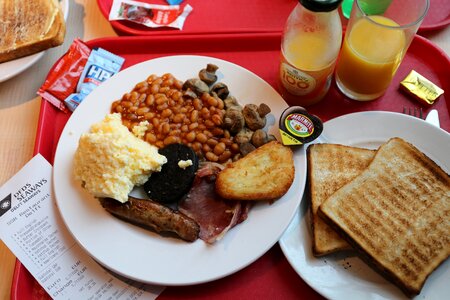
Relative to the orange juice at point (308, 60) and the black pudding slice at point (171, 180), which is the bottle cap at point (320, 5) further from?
the black pudding slice at point (171, 180)

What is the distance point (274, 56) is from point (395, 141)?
0.81 metres

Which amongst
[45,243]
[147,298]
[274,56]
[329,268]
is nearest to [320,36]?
[274,56]

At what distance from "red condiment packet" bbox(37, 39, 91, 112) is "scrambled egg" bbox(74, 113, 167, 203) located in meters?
0.51

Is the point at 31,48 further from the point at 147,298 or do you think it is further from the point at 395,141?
the point at 395,141

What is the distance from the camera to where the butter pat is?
1.99 metres

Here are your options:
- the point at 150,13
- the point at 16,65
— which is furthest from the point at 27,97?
the point at 150,13

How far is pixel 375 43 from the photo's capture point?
177 cm

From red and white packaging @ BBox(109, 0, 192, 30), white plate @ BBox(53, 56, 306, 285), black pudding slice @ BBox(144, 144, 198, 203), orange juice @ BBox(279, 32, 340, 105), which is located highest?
orange juice @ BBox(279, 32, 340, 105)

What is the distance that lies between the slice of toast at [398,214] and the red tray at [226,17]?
103 centimetres

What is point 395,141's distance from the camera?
1760mm

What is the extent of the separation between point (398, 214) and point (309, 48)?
2.61 ft

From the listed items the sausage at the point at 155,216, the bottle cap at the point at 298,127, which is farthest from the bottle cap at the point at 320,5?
the sausage at the point at 155,216

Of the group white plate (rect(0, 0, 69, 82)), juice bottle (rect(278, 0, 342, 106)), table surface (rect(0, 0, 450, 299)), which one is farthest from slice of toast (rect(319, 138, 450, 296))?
white plate (rect(0, 0, 69, 82))

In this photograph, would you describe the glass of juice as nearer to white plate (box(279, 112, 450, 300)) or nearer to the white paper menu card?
white plate (box(279, 112, 450, 300))
